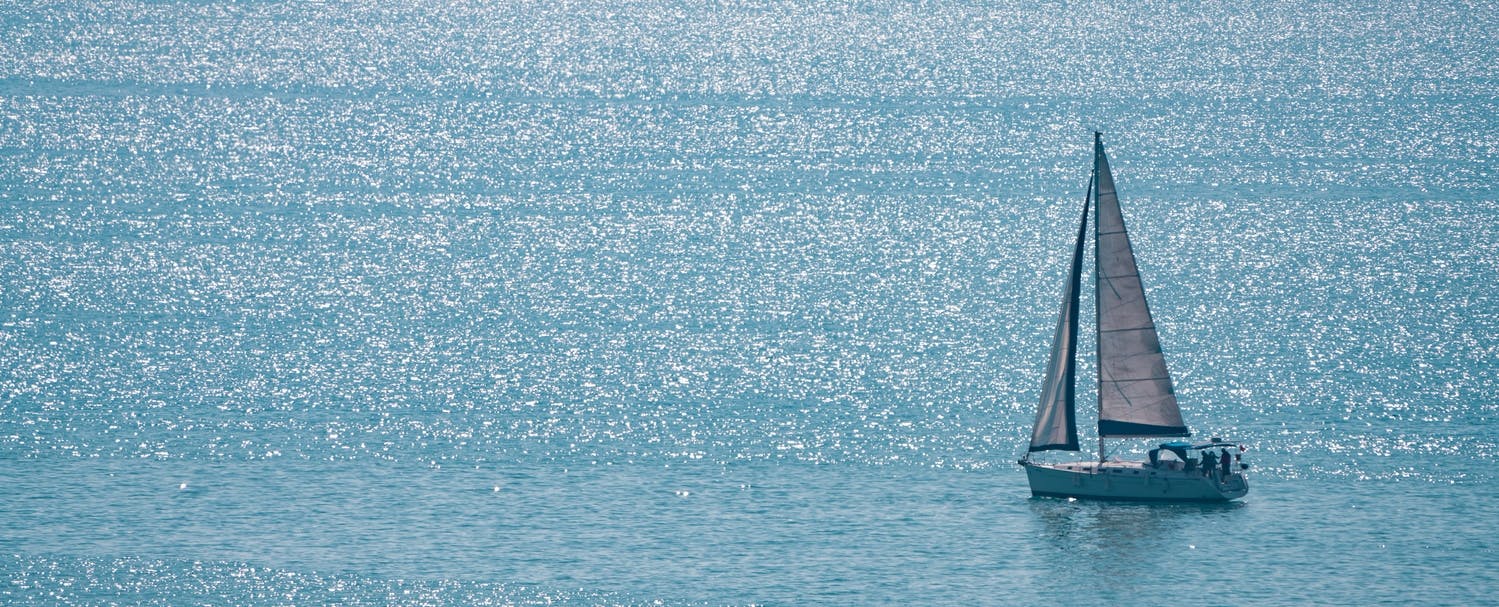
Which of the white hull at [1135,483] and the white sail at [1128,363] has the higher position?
the white sail at [1128,363]

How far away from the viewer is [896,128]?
17412cm

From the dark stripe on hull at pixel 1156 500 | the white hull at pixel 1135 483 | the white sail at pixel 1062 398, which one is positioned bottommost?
the dark stripe on hull at pixel 1156 500

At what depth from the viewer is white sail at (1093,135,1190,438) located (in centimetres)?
7969

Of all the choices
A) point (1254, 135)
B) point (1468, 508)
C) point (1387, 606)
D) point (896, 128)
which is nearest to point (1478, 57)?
point (1254, 135)

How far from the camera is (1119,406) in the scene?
8056 centimetres

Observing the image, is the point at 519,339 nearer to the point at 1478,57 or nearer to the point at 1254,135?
the point at 1254,135

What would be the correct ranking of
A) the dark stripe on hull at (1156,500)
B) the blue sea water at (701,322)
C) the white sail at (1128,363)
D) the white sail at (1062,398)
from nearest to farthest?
the blue sea water at (701,322), the white sail at (1128,363), the dark stripe on hull at (1156,500), the white sail at (1062,398)

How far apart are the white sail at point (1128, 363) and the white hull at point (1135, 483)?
4.60ft

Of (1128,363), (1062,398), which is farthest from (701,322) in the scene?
(1128,363)

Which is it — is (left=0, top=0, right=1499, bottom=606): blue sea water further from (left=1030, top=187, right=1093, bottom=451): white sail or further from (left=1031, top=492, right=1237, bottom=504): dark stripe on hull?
(left=1030, top=187, right=1093, bottom=451): white sail

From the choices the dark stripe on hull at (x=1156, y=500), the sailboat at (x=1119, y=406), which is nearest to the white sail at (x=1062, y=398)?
the sailboat at (x=1119, y=406)

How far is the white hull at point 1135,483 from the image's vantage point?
79125 mm

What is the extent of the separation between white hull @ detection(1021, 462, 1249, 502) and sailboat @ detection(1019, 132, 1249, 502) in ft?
0.11

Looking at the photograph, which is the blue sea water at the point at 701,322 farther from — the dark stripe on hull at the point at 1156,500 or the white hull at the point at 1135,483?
the white hull at the point at 1135,483
